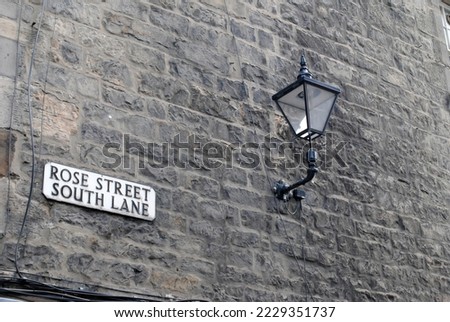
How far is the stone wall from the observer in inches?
195

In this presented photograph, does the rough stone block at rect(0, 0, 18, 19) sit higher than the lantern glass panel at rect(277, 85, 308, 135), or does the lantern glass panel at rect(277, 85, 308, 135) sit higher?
the rough stone block at rect(0, 0, 18, 19)

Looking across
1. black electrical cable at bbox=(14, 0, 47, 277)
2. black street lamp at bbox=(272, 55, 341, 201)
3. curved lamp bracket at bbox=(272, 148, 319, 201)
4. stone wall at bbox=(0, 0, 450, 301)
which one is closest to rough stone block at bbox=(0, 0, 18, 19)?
stone wall at bbox=(0, 0, 450, 301)

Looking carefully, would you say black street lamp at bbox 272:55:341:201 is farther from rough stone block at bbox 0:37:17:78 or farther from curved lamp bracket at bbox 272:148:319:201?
rough stone block at bbox 0:37:17:78

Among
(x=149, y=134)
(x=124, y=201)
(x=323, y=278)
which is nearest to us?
(x=124, y=201)

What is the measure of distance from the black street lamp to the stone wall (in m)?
0.42

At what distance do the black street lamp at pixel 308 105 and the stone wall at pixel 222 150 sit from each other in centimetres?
42

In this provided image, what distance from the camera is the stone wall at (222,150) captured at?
495 cm

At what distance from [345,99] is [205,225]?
2023mm

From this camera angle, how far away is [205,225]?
5484mm

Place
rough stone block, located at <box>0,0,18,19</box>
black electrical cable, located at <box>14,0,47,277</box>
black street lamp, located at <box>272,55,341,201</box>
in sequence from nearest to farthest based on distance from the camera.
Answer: black electrical cable, located at <box>14,0,47,277</box>
rough stone block, located at <box>0,0,18,19</box>
black street lamp, located at <box>272,55,341,201</box>

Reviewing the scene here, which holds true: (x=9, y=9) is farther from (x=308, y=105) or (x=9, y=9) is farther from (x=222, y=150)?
(x=308, y=105)

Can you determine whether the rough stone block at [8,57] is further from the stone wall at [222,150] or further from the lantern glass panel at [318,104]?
the lantern glass panel at [318,104]

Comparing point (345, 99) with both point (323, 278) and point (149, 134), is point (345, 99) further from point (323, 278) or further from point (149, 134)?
point (149, 134)
